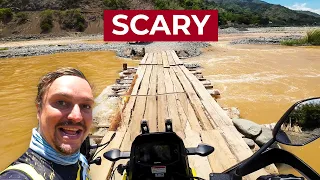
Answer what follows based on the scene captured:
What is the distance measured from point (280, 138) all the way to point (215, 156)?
272 cm

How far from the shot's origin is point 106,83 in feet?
46.2

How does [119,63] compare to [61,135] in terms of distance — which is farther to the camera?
[119,63]

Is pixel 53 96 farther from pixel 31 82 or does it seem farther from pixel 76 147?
pixel 31 82

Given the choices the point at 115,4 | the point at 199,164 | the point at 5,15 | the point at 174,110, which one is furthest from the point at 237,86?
the point at 115,4

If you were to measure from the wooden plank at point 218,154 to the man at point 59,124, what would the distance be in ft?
7.80

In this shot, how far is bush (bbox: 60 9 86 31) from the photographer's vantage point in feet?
239

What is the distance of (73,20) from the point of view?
73.5 meters

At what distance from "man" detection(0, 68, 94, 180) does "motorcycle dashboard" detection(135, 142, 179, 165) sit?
0.66 meters

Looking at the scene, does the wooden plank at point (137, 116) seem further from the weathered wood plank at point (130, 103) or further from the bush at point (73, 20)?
the bush at point (73, 20)

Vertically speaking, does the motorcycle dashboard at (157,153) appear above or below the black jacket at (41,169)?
below

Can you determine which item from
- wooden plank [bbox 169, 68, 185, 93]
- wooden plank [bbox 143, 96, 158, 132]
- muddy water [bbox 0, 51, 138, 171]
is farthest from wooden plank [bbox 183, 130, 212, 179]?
wooden plank [bbox 169, 68, 185, 93]

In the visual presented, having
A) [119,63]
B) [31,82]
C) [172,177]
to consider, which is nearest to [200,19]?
[119,63]

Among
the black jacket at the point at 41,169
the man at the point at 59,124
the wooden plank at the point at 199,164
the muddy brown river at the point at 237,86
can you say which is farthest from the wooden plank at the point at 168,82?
the black jacket at the point at 41,169

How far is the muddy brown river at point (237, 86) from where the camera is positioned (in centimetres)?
809
